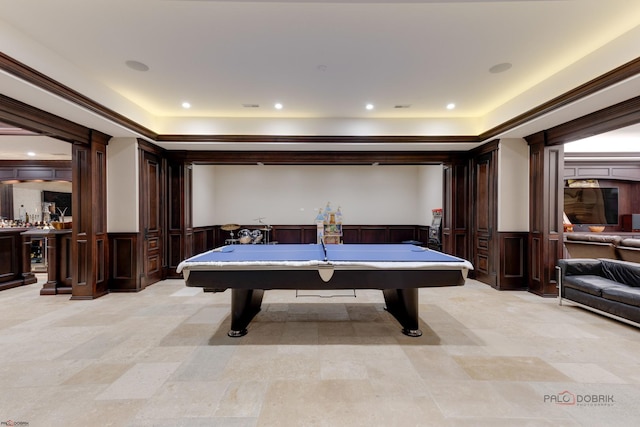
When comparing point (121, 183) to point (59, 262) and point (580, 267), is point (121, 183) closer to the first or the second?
point (59, 262)

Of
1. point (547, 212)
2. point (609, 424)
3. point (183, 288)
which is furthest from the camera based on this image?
point (183, 288)

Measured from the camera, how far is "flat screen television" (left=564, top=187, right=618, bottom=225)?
750 centimetres

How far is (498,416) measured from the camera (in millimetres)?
1882

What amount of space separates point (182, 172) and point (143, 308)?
3015 mm

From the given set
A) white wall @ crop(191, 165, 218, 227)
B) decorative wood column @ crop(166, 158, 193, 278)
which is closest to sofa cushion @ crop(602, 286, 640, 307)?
decorative wood column @ crop(166, 158, 193, 278)

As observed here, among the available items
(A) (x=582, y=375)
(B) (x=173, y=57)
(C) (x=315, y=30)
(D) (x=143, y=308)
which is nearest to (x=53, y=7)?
(B) (x=173, y=57)

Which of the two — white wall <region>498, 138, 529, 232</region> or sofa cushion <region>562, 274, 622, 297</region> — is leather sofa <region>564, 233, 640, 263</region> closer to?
sofa cushion <region>562, 274, 622, 297</region>

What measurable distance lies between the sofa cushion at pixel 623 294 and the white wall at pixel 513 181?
1.67 metres

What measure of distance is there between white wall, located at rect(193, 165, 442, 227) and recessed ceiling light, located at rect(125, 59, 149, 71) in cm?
533

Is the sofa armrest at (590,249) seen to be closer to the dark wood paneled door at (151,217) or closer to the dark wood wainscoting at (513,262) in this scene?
the dark wood wainscoting at (513,262)

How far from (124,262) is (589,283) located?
7260 mm

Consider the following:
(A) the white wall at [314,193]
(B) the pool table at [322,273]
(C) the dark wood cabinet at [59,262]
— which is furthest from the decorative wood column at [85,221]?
(A) the white wall at [314,193]

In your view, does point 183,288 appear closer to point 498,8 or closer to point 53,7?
point 53,7

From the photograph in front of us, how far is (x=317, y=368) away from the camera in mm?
2480
